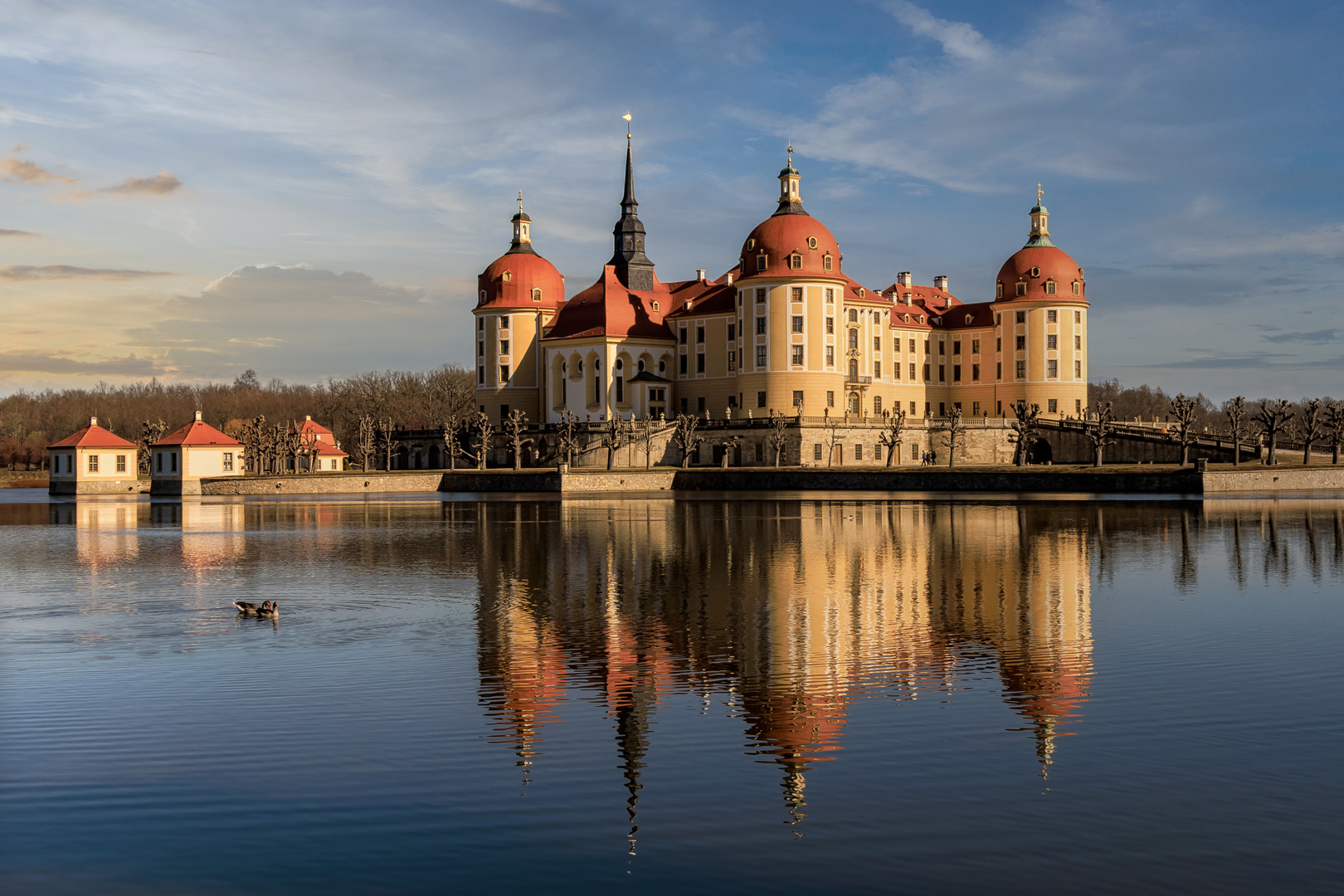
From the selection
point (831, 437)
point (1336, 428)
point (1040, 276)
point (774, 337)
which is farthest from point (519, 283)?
point (1336, 428)

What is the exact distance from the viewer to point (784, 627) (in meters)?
22.2

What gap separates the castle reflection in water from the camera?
15.3 m

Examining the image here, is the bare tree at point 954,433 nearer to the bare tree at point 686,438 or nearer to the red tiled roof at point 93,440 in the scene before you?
the bare tree at point 686,438

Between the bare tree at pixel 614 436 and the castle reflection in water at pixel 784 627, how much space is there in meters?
49.3

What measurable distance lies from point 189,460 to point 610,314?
3434cm

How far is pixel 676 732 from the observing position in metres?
14.2

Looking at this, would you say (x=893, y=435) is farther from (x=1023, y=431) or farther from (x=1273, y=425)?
(x=1273, y=425)

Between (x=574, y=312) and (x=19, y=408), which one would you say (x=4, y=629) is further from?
(x=19, y=408)

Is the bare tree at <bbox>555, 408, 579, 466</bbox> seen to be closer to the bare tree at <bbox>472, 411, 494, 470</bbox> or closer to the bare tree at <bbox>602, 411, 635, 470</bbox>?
the bare tree at <bbox>602, 411, 635, 470</bbox>

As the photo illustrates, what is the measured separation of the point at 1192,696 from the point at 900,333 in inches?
3835

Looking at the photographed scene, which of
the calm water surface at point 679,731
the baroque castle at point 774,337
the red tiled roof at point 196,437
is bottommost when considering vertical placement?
the calm water surface at point 679,731

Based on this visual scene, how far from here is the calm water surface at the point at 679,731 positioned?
33.0 feet

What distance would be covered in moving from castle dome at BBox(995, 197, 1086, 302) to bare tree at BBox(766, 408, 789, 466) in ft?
89.4

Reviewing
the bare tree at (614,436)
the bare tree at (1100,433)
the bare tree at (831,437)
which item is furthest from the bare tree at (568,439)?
the bare tree at (1100,433)
